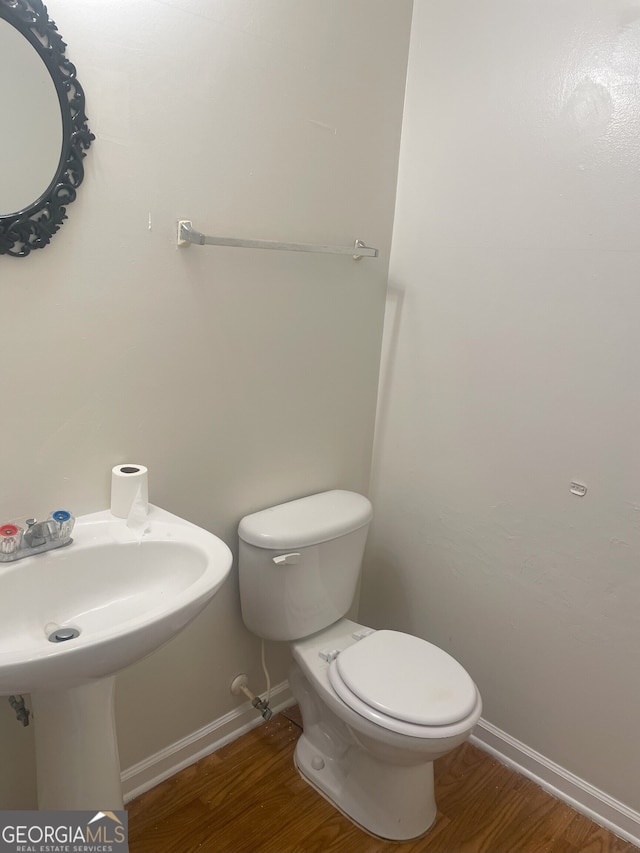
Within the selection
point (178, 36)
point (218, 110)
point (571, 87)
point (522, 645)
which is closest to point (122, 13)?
point (178, 36)

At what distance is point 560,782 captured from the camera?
1.68m

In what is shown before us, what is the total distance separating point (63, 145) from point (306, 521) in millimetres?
1047

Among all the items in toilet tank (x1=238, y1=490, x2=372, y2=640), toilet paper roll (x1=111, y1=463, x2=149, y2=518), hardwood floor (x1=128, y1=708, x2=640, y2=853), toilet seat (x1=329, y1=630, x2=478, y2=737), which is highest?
toilet paper roll (x1=111, y1=463, x2=149, y2=518)

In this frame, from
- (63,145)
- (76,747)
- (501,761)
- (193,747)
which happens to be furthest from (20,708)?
(501,761)

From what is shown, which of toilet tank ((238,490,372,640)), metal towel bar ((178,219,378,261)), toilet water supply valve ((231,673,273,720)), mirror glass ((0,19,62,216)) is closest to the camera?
mirror glass ((0,19,62,216))

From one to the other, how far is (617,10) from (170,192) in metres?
1.09

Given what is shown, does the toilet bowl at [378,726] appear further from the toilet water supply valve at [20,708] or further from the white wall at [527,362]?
the toilet water supply valve at [20,708]

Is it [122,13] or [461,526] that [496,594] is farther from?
[122,13]

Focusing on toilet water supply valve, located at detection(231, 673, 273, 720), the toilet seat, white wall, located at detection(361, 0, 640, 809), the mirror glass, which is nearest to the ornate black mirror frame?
the mirror glass

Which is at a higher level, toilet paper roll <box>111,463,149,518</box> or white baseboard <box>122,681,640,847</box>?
toilet paper roll <box>111,463,149,518</box>

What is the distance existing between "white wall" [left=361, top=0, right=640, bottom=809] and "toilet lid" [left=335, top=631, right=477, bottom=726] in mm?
339

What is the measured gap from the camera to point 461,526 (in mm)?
1836

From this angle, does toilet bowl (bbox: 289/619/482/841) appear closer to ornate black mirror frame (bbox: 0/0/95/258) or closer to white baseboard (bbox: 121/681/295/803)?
white baseboard (bbox: 121/681/295/803)

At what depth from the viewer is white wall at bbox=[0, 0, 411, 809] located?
1.23m
